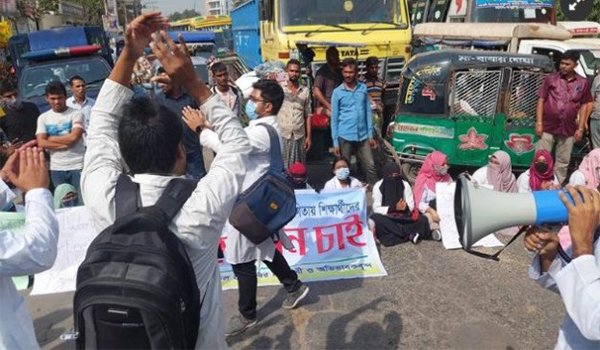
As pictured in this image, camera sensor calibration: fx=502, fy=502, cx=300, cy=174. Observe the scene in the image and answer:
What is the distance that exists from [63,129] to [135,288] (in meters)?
4.10

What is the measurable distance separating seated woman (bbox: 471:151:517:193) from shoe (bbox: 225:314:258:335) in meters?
3.33

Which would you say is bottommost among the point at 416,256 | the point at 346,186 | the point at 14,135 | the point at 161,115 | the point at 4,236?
the point at 416,256

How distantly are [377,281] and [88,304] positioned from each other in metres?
3.28

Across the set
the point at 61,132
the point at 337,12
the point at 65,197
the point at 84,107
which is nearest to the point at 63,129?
the point at 61,132

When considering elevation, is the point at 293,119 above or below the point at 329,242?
above

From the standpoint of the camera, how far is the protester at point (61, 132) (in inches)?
194

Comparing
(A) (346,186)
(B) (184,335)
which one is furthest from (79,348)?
(A) (346,186)

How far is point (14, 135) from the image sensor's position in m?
5.95

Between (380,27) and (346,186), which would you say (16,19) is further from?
(346,186)

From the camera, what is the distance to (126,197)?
161 centimetres

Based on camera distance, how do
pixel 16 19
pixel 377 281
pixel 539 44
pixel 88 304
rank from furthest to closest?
pixel 16 19 → pixel 539 44 → pixel 377 281 → pixel 88 304

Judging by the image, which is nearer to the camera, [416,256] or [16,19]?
[416,256]

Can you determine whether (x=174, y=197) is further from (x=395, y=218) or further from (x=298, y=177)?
(x=298, y=177)

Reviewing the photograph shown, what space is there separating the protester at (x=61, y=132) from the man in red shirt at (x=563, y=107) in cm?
527
